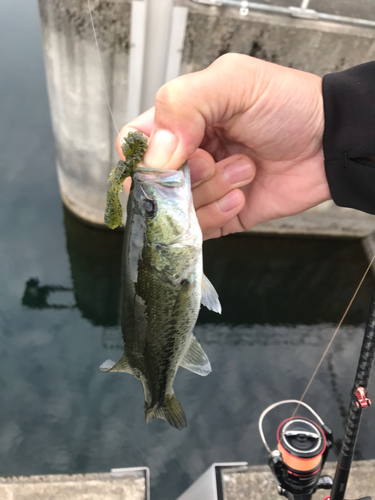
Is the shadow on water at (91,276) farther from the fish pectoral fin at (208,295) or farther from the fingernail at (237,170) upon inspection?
the fish pectoral fin at (208,295)

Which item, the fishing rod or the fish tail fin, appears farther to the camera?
the fishing rod

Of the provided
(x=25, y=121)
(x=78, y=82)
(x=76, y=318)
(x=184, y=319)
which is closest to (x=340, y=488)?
(x=184, y=319)

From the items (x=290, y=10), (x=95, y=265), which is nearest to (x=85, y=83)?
(x=290, y=10)

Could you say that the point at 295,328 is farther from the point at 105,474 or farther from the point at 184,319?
the point at 184,319

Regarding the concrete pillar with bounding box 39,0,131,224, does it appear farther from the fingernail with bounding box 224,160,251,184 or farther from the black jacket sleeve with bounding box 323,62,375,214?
the black jacket sleeve with bounding box 323,62,375,214

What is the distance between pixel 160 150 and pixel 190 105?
302mm

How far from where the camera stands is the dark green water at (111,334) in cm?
528

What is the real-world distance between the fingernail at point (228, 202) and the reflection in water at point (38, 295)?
5.33 meters

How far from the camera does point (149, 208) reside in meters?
1.94

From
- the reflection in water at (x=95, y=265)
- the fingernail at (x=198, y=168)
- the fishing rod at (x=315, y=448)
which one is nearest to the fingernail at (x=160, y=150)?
the fingernail at (x=198, y=168)

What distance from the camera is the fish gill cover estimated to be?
6.07 ft

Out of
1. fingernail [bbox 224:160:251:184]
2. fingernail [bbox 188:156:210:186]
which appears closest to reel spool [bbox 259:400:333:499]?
fingernail [bbox 224:160:251:184]

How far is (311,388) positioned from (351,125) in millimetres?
5085

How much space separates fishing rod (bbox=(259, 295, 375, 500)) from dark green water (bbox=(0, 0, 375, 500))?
8.14 feet
